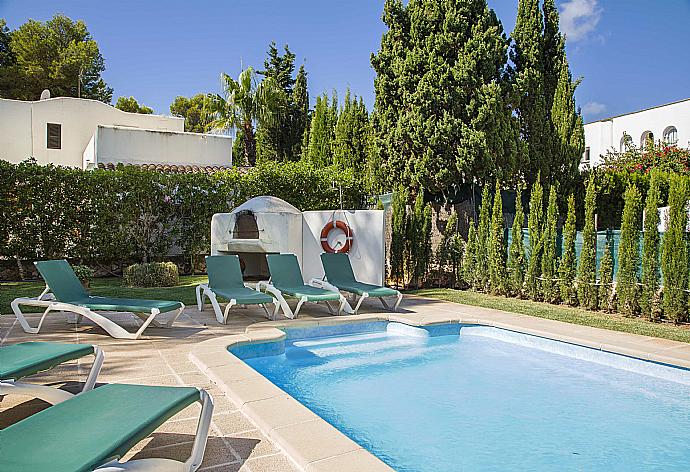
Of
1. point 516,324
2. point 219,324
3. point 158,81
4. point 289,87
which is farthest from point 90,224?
point 289,87

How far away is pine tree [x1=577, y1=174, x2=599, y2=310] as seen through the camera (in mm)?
10539

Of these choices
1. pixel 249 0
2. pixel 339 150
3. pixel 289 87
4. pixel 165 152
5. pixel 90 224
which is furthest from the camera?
pixel 289 87

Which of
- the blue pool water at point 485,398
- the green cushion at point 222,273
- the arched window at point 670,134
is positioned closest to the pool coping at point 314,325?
the blue pool water at point 485,398

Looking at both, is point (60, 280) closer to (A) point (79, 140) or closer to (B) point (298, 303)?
(B) point (298, 303)

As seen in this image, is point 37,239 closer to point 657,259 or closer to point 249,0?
point 249,0

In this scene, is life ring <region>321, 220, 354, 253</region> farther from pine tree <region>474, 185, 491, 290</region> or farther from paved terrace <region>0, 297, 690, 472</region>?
pine tree <region>474, 185, 491, 290</region>

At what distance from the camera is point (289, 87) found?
117 ft

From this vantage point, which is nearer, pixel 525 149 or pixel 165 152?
pixel 525 149

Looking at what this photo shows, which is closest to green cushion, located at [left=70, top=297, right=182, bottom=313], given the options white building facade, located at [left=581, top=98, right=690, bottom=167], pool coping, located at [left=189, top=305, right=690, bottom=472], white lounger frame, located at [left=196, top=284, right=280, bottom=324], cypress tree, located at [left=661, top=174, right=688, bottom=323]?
pool coping, located at [left=189, top=305, right=690, bottom=472]

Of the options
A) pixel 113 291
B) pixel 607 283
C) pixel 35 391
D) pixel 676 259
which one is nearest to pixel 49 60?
pixel 113 291

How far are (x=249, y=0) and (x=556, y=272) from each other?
9.57m

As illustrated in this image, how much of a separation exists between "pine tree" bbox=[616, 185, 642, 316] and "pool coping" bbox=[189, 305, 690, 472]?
1803mm

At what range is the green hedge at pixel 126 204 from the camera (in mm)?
13859

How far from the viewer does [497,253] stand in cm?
1238
